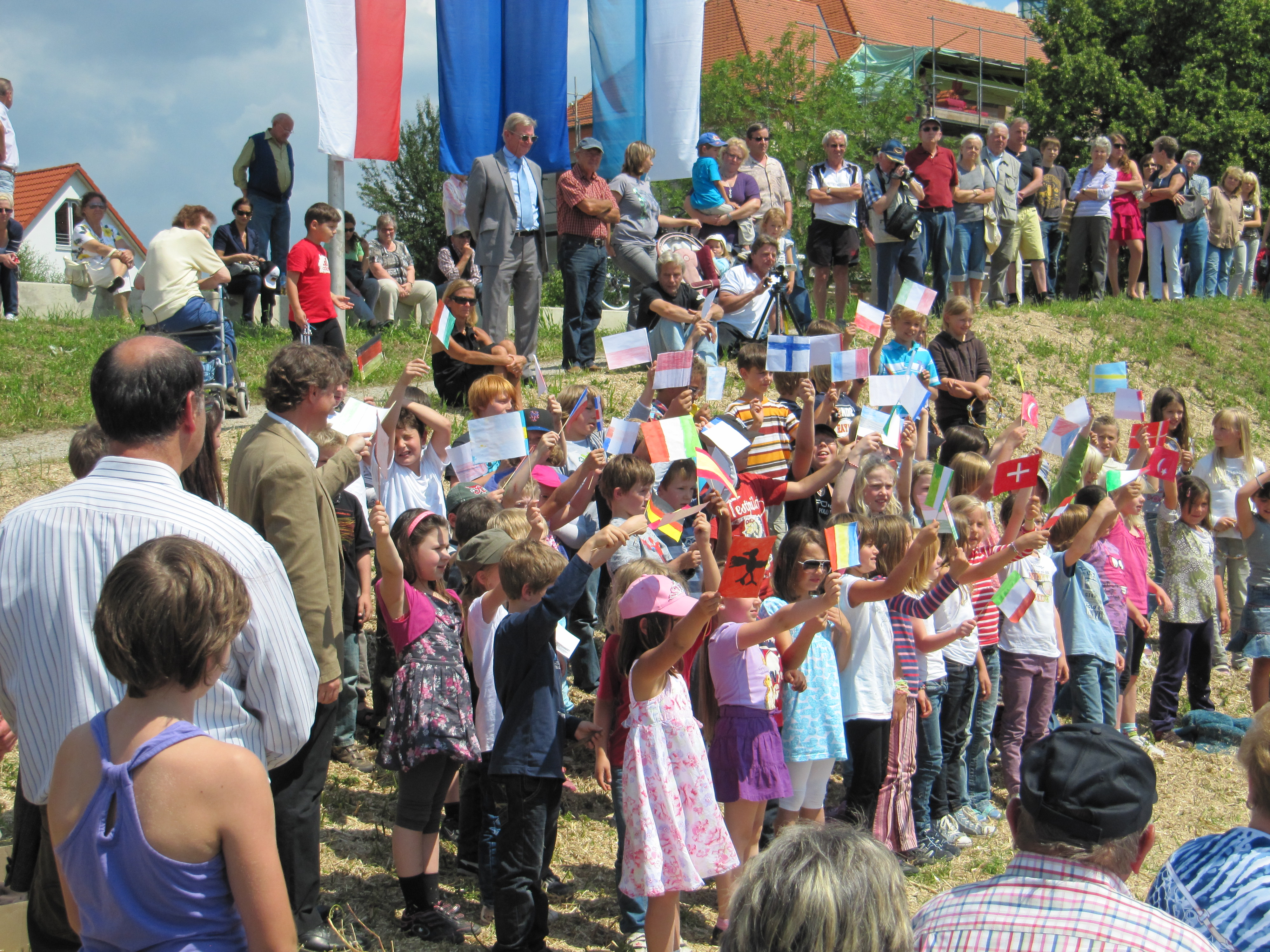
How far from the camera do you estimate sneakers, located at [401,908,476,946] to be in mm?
3801

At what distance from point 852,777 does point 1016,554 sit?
3.98 feet

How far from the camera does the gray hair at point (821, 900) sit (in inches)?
67.2

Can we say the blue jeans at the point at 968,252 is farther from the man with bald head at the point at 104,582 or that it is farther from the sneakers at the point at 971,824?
the man with bald head at the point at 104,582

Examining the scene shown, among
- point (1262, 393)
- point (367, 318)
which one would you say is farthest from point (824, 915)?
point (1262, 393)

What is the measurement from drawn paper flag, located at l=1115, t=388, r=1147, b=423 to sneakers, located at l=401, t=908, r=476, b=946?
15.3ft

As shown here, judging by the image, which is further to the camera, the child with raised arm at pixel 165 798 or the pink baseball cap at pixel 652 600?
the pink baseball cap at pixel 652 600

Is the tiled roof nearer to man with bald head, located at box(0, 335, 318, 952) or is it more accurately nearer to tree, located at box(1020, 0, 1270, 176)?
tree, located at box(1020, 0, 1270, 176)

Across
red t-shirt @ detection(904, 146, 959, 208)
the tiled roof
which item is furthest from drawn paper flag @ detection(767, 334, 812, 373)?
the tiled roof

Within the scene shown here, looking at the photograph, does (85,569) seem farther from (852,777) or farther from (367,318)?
(367,318)

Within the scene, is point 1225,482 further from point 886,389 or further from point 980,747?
point 980,747

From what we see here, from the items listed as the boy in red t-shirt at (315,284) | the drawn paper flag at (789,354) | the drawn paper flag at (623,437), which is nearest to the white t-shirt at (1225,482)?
the drawn paper flag at (789,354)

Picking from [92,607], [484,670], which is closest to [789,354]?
[484,670]

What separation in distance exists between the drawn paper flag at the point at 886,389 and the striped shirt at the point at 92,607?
163 inches

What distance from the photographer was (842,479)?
5832 millimetres
